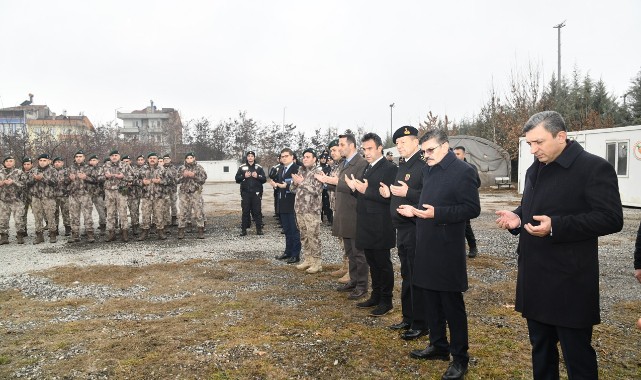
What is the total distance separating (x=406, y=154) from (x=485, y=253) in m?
4.88

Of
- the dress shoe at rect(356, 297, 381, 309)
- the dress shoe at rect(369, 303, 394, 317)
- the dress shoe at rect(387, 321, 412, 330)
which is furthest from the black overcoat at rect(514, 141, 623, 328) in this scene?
the dress shoe at rect(356, 297, 381, 309)

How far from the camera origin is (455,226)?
3432 millimetres

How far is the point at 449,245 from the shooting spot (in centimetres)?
340

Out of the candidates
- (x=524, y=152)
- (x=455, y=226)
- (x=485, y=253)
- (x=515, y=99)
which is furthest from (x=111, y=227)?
(x=515, y=99)

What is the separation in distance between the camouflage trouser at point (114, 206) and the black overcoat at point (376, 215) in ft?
24.8

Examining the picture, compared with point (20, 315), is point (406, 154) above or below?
above

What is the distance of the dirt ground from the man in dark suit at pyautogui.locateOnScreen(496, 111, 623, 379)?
1.07 metres

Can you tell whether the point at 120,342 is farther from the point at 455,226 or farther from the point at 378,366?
the point at 455,226

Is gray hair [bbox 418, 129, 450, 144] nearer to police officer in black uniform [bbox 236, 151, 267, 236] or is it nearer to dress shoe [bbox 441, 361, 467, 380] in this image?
dress shoe [bbox 441, 361, 467, 380]

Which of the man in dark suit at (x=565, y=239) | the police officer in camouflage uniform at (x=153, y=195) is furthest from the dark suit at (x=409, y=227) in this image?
the police officer in camouflage uniform at (x=153, y=195)

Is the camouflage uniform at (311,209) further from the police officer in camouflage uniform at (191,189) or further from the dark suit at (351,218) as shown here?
the police officer in camouflage uniform at (191,189)

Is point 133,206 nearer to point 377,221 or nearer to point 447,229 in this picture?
point 377,221

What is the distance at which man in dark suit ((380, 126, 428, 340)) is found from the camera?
13.6 feet

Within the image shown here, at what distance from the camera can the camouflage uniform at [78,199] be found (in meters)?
10.5
